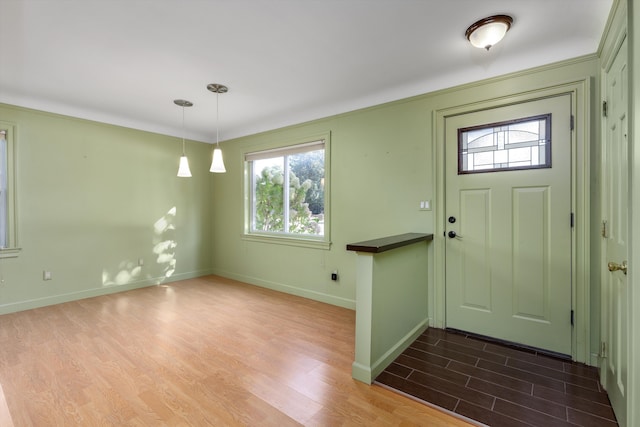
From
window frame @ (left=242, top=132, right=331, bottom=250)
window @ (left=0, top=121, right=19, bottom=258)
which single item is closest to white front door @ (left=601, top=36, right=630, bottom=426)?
window frame @ (left=242, top=132, right=331, bottom=250)

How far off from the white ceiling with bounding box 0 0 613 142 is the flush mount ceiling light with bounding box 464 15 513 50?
51 mm

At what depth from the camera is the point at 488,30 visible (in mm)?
2109

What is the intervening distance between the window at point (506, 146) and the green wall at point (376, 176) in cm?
A: 27

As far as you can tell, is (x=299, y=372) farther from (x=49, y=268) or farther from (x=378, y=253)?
(x=49, y=268)

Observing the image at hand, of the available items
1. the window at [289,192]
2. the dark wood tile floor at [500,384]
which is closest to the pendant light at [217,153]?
the window at [289,192]

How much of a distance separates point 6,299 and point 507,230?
5.43m

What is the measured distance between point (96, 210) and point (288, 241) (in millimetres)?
2683

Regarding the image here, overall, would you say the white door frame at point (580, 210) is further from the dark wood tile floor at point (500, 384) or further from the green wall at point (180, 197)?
the dark wood tile floor at point (500, 384)

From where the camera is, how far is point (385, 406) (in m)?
1.82

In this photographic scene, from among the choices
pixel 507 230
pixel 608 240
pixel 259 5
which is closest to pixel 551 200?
pixel 507 230

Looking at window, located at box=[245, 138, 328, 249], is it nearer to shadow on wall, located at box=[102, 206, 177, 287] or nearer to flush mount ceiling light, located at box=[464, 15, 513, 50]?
shadow on wall, located at box=[102, 206, 177, 287]

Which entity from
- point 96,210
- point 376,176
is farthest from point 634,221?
point 96,210

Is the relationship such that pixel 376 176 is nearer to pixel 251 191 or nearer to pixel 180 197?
pixel 251 191

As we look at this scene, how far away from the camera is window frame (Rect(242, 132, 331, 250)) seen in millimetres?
3850
